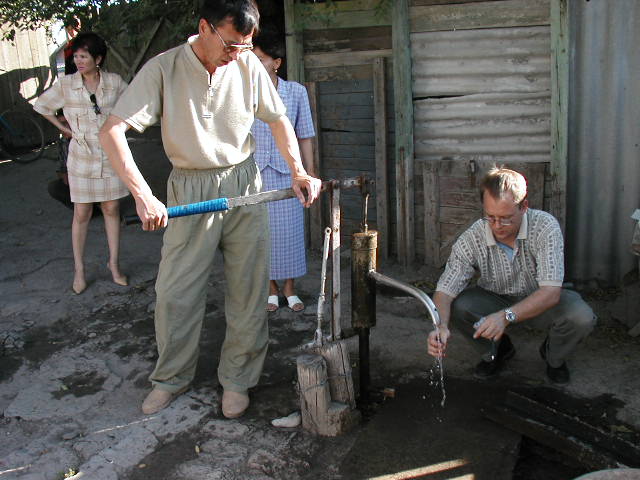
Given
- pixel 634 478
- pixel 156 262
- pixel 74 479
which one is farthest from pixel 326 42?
pixel 634 478

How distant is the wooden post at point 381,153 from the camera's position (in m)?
5.48

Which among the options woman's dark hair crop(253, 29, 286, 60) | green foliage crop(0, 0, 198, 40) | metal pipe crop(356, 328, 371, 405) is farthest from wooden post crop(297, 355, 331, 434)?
green foliage crop(0, 0, 198, 40)

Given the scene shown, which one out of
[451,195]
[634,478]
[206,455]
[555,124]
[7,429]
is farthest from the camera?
[451,195]

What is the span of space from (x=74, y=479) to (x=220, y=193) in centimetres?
143

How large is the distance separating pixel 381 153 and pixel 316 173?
62 cm

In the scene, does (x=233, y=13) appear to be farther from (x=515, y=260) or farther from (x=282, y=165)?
(x=515, y=260)

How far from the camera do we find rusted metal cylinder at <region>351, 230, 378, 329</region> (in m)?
3.31

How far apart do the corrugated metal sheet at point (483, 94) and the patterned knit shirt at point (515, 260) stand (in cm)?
150

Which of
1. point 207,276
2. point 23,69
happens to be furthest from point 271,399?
point 23,69

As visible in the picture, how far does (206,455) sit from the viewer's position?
10.7 feet

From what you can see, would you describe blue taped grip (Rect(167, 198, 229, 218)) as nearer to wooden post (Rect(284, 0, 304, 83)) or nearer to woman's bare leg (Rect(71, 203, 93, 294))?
woman's bare leg (Rect(71, 203, 93, 294))

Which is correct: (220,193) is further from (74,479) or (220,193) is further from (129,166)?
(74,479)

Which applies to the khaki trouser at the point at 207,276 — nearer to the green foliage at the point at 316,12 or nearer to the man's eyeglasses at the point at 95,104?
the man's eyeglasses at the point at 95,104

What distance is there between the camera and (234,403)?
3586 mm
